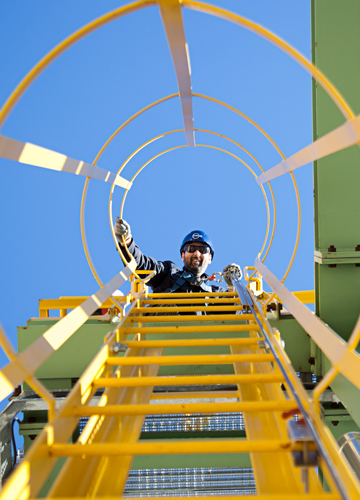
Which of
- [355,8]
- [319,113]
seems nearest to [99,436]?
[319,113]

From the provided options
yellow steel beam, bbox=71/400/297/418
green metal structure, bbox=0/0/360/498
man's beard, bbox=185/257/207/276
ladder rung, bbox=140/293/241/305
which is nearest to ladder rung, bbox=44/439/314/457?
yellow steel beam, bbox=71/400/297/418

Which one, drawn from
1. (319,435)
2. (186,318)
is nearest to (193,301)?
(186,318)

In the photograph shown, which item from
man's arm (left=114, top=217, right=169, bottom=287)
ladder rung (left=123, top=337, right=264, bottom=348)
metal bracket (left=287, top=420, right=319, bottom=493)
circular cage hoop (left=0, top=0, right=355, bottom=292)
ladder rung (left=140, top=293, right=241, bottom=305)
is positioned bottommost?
metal bracket (left=287, top=420, right=319, bottom=493)

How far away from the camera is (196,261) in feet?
24.8

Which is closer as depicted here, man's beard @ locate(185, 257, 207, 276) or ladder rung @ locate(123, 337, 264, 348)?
ladder rung @ locate(123, 337, 264, 348)

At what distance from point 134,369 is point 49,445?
4.26 ft

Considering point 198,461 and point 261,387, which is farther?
point 198,461

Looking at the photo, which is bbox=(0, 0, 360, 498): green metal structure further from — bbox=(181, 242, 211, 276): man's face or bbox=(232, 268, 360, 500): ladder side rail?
bbox=(181, 242, 211, 276): man's face

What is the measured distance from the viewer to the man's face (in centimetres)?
756

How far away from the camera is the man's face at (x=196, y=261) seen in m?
7.56

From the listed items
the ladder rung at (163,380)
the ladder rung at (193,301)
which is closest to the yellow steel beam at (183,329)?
the ladder rung at (193,301)

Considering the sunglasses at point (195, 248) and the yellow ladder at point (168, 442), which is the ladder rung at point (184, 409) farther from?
the sunglasses at point (195, 248)

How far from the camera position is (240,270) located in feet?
22.0

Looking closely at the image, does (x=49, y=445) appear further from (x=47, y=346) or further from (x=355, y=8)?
(x=355, y=8)
